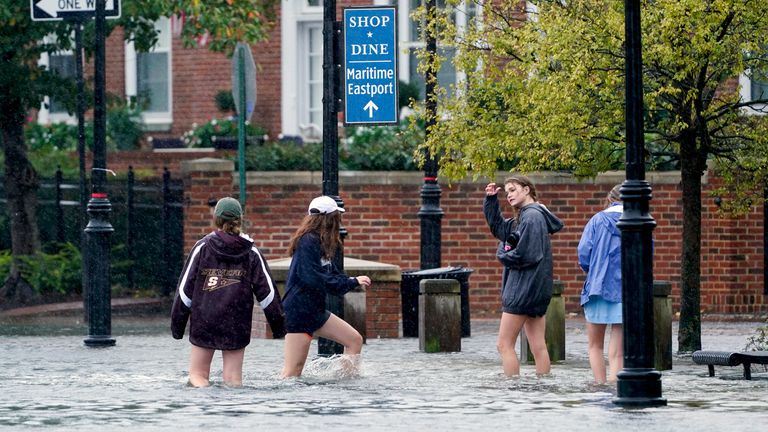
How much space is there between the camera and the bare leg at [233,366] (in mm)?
12781

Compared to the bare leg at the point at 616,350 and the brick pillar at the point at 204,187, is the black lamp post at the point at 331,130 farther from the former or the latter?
the brick pillar at the point at 204,187

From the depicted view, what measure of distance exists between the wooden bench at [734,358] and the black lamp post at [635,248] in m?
2.27

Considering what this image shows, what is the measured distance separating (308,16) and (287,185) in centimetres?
545

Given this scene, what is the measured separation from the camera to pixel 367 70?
15.8 m

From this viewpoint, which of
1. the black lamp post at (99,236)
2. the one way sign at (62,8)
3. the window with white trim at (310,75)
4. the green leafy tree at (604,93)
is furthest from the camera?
the window with white trim at (310,75)

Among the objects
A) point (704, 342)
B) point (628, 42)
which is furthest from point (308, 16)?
point (628, 42)

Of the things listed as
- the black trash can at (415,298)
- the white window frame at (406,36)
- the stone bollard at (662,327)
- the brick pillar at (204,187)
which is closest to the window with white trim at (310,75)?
the white window frame at (406,36)

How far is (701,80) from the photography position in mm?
15250

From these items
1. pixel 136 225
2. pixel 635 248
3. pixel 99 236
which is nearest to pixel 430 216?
pixel 99 236

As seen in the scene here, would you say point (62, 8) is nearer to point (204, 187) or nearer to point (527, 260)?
point (204, 187)

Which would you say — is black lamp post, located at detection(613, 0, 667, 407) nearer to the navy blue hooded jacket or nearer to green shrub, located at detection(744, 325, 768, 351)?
the navy blue hooded jacket

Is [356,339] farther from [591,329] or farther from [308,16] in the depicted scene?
[308,16]

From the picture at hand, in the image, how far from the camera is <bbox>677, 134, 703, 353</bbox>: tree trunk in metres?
16.0

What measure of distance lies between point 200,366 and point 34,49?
11.7m
